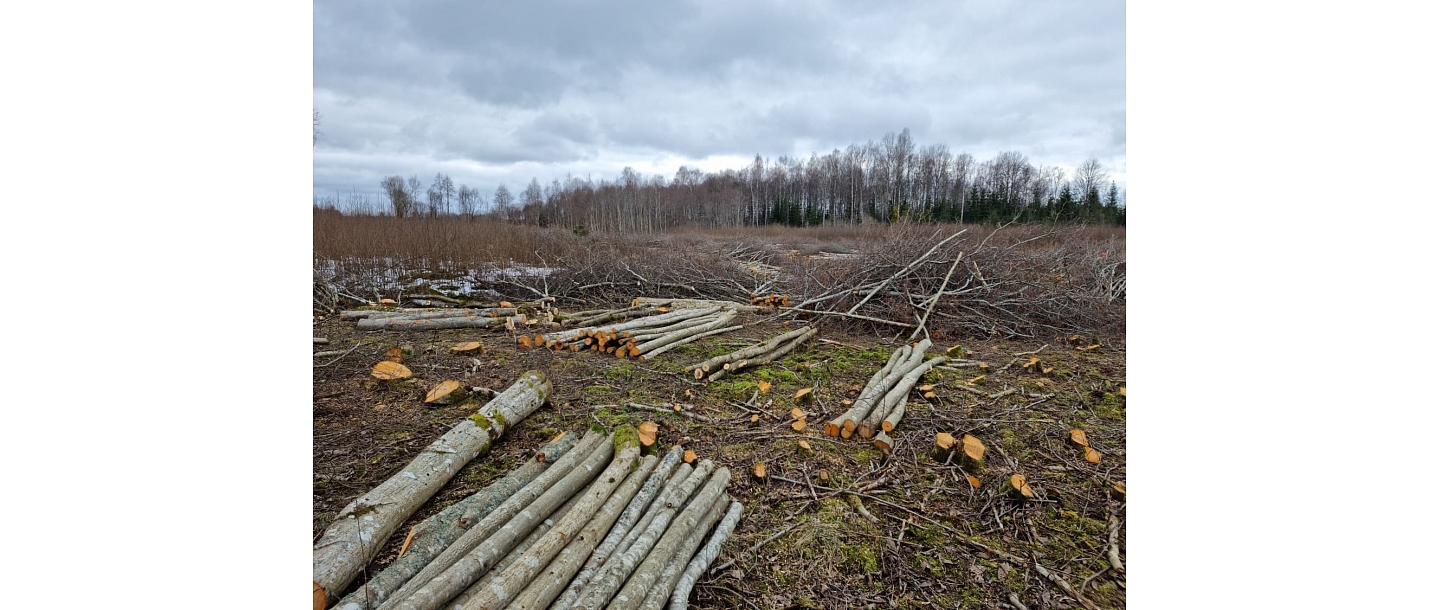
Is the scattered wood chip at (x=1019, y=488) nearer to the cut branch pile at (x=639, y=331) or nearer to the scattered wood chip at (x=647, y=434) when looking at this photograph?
the scattered wood chip at (x=647, y=434)

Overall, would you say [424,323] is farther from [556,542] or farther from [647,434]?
[556,542]

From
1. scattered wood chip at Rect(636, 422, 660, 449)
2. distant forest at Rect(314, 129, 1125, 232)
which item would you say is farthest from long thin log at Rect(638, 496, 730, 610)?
distant forest at Rect(314, 129, 1125, 232)

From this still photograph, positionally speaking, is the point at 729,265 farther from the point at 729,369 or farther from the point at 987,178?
the point at 987,178

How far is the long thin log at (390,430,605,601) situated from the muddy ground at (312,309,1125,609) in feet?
1.12

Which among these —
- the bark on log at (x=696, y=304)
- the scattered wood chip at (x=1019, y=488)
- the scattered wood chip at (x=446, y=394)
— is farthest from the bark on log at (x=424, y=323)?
the scattered wood chip at (x=1019, y=488)

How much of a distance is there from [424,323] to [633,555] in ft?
17.5

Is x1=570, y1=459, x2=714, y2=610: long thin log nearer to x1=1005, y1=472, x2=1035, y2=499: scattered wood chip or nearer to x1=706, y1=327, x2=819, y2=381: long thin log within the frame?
x1=1005, y1=472, x2=1035, y2=499: scattered wood chip

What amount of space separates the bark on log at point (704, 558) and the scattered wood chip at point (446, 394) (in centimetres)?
210

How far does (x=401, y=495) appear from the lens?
2.36 m

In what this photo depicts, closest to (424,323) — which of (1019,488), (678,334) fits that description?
(678,334)

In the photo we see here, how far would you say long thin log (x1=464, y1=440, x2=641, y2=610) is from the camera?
1.80m

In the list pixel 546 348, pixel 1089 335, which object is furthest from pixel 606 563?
pixel 1089 335

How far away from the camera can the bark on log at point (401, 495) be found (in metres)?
1.92

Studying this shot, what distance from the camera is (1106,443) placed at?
139 inches
